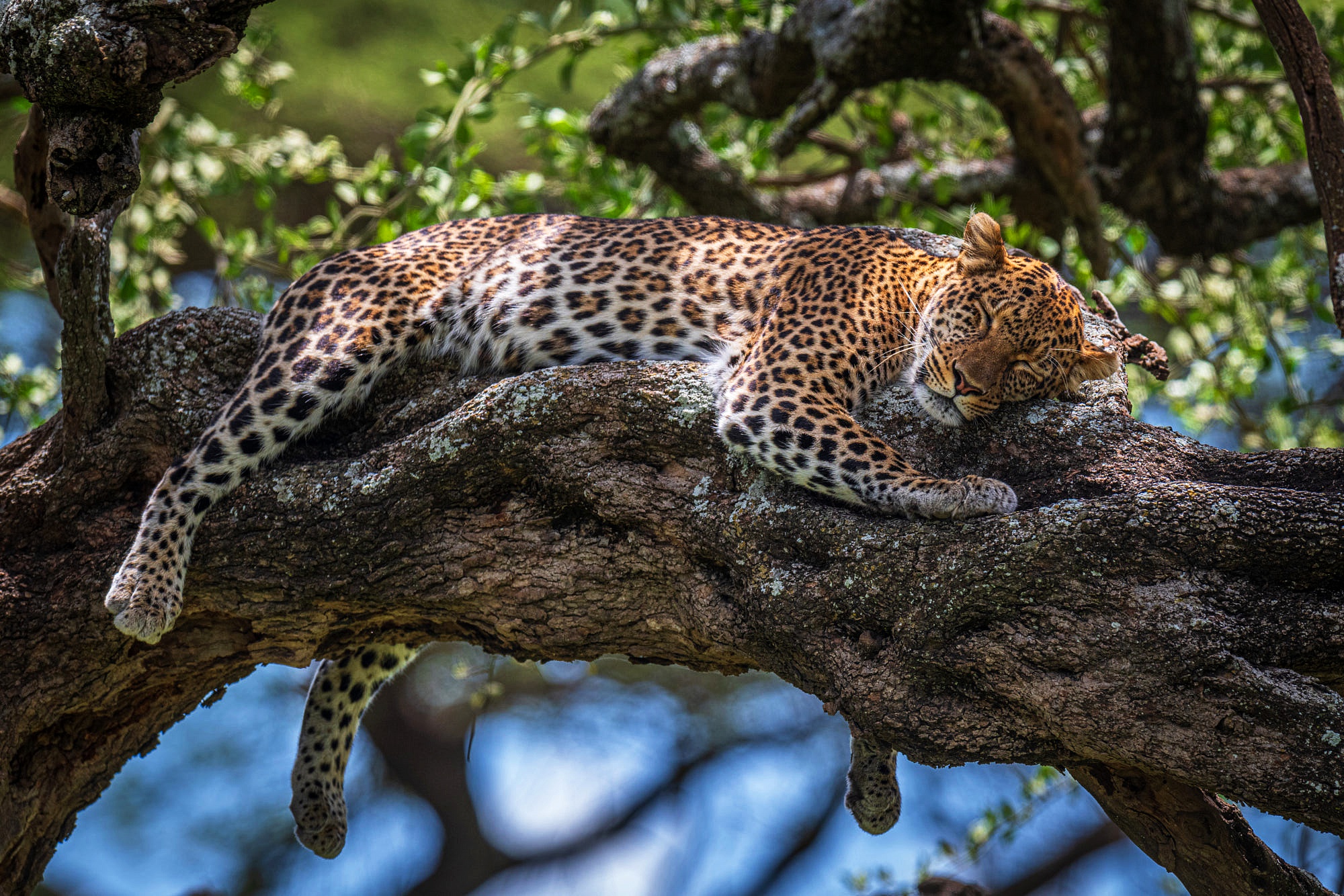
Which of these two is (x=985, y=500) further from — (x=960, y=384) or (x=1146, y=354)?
(x=1146, y=354)

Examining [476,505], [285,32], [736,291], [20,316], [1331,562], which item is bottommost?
[20,316]

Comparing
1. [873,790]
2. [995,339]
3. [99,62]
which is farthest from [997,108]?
[99,62]

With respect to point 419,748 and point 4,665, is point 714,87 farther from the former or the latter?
point 419,748

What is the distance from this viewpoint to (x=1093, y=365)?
4797 millimetres

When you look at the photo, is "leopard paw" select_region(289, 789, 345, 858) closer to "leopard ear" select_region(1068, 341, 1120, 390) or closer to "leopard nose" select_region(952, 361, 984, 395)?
"leopard nose" select_region(952, 361, 984, 395)

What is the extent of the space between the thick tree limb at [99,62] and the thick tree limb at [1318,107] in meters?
3.75

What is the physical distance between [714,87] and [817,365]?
3602 mm

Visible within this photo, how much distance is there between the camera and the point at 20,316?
13.4 meters

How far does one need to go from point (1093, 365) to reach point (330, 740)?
13.2 feet

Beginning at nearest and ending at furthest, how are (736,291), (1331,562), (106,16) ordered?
(1331,562) → (106,16) → (736,291)

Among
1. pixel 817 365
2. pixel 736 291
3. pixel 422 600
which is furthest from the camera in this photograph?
pixel 736 291

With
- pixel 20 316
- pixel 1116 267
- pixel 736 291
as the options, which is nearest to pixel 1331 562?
pixel 736 291

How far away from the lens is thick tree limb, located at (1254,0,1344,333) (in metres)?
4.32

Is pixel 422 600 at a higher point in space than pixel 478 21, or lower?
higher
